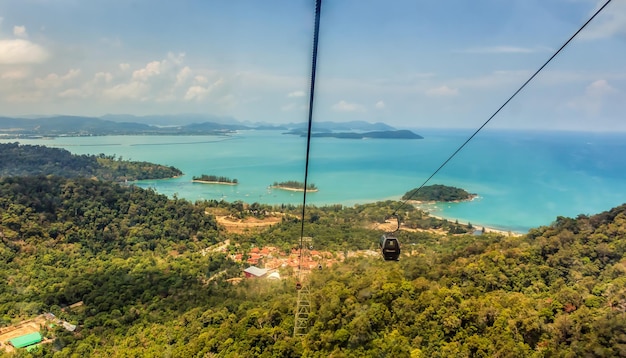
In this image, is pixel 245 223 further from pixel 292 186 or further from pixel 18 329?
pixel 292 186

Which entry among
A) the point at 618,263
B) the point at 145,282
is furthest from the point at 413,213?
the point at 145,282

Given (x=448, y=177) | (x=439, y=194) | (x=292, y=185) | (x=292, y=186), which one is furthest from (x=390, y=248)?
(x=448, y=177)

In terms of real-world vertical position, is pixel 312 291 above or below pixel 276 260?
above

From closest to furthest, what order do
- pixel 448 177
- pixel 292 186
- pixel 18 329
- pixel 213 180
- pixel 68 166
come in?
pixel 18 329
pixel 68 166
pixel 292 186
pixel 213 180
pixel 448 177

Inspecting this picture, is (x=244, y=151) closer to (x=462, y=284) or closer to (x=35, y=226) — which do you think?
(x=35, y=226)

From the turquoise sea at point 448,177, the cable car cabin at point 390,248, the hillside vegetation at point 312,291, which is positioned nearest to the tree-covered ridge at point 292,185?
the turquoise sea at point 448,177

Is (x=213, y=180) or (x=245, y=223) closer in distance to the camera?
(x=245, y=223)

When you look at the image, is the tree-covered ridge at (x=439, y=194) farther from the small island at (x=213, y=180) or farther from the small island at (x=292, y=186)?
the small island at (x=213, y=180)

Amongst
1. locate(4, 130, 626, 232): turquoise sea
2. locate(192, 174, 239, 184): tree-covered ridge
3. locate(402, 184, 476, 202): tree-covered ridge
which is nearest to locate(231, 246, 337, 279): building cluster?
locate(4, 130, 626, 232): turquoise sea
